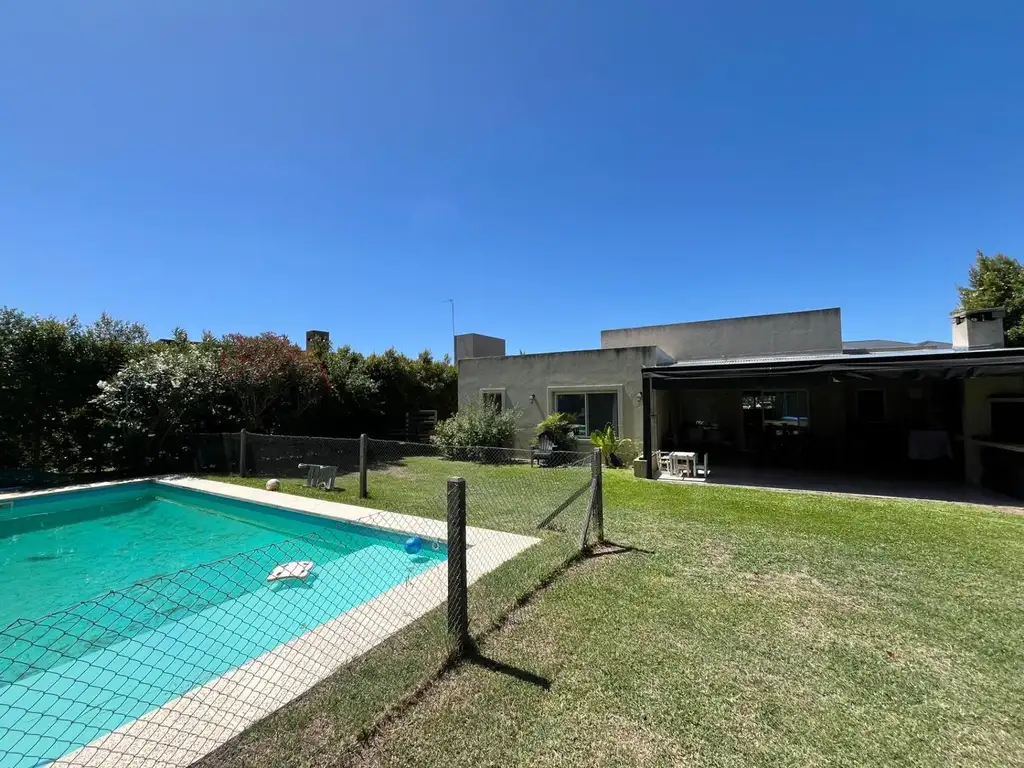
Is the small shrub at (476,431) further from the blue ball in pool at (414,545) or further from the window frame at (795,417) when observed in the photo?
the window frame at (795,417)

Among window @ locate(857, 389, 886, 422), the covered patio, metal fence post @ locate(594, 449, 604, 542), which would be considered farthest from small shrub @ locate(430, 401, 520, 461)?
window @ locate(857, 389, 886, 422)

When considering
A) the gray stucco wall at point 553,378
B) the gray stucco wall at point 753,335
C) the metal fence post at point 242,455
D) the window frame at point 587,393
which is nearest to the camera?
the metal fence post at point 242,455

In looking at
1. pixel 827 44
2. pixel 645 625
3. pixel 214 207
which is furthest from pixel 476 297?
pixel 645 625

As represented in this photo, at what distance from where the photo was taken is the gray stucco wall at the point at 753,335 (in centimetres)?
1477

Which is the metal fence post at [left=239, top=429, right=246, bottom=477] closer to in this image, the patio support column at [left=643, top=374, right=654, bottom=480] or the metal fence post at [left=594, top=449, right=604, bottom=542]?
the metal fence post at [left=594, top=449, right=604, bottom=542]

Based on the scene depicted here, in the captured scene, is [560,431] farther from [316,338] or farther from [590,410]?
[316,338]

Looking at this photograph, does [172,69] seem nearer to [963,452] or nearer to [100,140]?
[100,140]

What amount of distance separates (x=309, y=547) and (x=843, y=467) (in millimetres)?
13938

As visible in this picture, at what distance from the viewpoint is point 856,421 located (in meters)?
14.6

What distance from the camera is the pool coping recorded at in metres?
2.43

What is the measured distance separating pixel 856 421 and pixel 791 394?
2.03 metres

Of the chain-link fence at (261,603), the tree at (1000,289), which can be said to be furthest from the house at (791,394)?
the tree at (1000,289)

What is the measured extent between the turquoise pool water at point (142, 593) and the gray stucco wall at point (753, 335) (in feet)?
44.3

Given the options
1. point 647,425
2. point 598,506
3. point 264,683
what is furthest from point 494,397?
point 264,683
